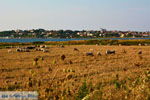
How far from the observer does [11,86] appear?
490 inches

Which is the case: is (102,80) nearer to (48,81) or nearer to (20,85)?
(48,81)

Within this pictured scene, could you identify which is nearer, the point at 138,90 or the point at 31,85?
the point at 138,90

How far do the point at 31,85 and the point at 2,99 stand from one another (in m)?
5.02

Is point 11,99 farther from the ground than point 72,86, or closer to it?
farther from the ground

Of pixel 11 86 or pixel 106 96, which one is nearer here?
pixel 106 96

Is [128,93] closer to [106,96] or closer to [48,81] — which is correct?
[106,96]

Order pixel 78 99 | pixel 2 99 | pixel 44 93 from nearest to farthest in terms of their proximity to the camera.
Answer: pixel 2 99
pixel 78 99
pixel 44 93

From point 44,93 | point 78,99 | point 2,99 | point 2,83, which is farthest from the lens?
point 2,83

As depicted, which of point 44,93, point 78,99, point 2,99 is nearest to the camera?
point 2,99

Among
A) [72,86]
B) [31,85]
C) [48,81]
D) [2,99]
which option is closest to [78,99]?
[2,99]

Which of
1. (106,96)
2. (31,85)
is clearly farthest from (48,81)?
(106,96)

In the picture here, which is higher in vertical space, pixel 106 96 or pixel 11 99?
pixel 11 99

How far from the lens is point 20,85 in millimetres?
12508

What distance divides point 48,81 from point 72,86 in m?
2.03
